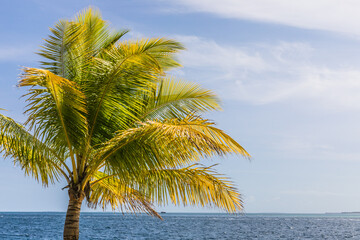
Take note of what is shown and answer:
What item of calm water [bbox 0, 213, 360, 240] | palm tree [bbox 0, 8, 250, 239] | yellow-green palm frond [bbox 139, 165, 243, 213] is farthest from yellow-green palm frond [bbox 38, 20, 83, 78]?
calm water [bbox 0, 213, 360, 240]

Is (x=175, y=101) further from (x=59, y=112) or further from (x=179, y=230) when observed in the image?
(x=179, y=230)

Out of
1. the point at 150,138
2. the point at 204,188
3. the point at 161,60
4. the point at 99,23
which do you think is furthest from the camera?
the point at 99,23

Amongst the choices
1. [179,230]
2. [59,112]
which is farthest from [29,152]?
[179,230]

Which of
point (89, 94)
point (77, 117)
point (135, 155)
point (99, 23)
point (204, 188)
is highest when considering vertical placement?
point (99, 23)

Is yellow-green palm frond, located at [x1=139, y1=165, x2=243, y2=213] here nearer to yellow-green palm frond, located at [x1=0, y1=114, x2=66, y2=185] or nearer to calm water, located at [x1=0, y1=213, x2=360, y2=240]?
yellow-green palm frond, located at [x1=0, y1=114, x2=66, y2=185]

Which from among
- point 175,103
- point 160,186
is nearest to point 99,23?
point 175,103

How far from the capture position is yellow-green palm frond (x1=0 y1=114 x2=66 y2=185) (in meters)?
8.62

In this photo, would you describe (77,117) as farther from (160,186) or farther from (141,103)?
(160,186)

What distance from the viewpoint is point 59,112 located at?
828 cm

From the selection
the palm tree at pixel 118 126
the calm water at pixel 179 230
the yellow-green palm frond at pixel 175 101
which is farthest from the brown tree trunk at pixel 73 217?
the calm water at pixel 179 230

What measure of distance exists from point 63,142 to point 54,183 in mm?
1288

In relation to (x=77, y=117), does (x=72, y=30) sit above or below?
above

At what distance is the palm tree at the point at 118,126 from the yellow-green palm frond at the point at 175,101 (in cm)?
2

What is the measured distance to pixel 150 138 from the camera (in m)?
8.20
